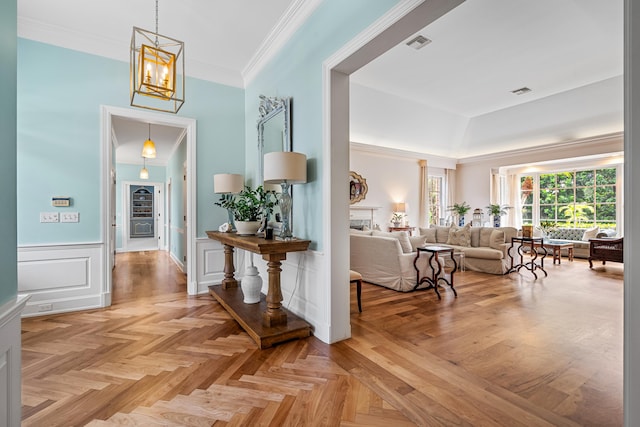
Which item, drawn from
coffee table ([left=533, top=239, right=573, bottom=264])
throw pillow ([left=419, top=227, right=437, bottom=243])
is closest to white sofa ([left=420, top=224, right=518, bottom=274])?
throw pillow ([left=419, top=227, right=437, bottom=243])

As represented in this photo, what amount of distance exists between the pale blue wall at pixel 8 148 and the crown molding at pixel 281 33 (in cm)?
227

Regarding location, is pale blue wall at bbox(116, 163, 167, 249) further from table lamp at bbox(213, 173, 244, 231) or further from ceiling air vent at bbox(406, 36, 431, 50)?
ceiling air vent at bbox(406, 36, 431, 50)

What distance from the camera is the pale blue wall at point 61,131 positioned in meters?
3.25

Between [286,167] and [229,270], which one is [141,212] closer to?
[229,270]

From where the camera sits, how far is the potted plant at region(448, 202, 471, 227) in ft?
28.0

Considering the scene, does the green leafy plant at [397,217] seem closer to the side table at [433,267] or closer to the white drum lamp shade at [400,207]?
the white drum lamp shade at [400,207]

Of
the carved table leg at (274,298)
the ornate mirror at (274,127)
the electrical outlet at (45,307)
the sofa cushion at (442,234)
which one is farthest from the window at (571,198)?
the electrical outlet at (45,307)

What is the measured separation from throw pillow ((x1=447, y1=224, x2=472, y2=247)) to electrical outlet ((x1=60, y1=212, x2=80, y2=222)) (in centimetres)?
627

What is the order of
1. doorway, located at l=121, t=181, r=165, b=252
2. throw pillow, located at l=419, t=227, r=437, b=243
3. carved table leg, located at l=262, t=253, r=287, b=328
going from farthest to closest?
doorway, located at l=121, t=181, r=165, b=252
throw pillow, located at l=419, t=227, r=437, b=243
carved table leg, located at l=262, t=253, r=287, b=328

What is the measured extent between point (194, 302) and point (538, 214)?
31.4 ft

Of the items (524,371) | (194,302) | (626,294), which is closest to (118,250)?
(194,302)

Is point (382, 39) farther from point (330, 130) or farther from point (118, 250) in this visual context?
point (118, 250)

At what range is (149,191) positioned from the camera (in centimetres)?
934

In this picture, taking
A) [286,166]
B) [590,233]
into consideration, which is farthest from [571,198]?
[286,166]
